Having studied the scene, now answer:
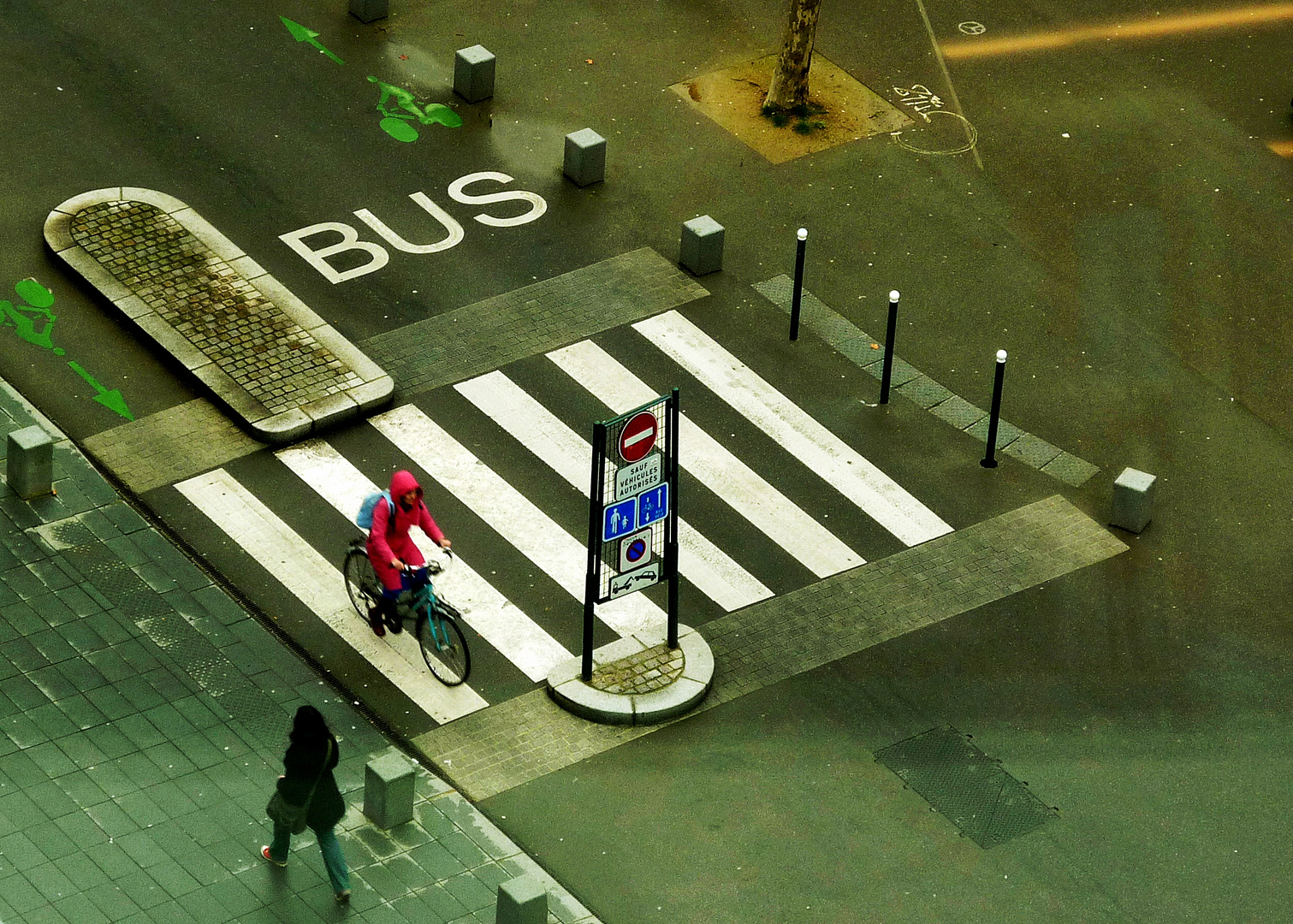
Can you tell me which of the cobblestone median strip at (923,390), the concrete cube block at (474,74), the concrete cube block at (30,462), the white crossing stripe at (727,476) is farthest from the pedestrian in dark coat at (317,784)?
the concrete cube block at (474,74)

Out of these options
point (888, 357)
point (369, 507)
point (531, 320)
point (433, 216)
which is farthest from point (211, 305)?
point (888, 357)

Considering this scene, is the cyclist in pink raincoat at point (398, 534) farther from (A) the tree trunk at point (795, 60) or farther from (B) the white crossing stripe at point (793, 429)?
(A) the tree trunk at point (795, 60)

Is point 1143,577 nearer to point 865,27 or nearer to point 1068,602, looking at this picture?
point 1068,602

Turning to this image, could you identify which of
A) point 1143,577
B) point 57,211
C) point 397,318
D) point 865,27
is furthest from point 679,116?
point 1143,577

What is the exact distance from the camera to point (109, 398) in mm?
19016

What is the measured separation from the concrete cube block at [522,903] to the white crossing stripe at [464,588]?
2.96 metres

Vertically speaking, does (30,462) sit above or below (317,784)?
below

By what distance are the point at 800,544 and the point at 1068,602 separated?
2.20m

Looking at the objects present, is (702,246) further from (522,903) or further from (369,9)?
(522,903)

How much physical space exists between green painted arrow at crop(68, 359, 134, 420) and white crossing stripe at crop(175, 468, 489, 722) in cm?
112

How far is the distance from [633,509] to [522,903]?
321 cm

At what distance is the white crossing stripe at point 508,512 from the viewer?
17.3m

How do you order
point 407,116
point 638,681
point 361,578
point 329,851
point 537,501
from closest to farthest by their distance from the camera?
1. point 329,851
2. point 638,681
3. point 361,578
4. point 537,501
5. point 407,116

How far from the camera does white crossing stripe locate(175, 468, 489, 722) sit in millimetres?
16453
